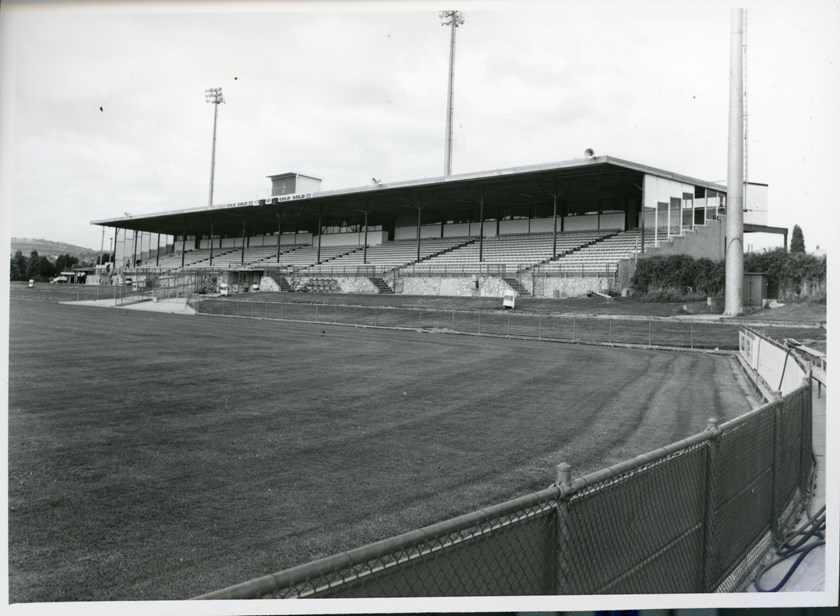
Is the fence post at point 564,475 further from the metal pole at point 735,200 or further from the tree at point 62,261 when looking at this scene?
the tree at point 62,261

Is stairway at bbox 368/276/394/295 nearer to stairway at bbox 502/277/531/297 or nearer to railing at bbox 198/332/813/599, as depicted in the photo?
stairway at bbox 502/277/531/297

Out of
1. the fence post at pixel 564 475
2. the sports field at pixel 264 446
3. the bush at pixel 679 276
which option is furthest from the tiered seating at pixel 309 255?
the fence post at pixel 564 475

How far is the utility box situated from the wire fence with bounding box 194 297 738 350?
99 centimetres

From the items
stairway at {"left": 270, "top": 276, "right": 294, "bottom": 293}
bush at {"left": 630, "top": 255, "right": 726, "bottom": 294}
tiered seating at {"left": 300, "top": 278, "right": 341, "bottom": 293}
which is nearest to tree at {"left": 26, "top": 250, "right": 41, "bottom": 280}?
bush at {"left": 630, "top": 255, "right": 726, "bottom": 294}

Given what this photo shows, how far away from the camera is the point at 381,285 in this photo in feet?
141

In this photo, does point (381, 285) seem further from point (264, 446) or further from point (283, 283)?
point (264, 446)

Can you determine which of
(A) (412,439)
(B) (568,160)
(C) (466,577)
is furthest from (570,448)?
(B) (568,160)

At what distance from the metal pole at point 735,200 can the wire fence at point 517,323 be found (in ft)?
4.07

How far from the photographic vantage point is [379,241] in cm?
5259

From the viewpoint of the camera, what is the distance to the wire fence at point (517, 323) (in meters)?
22.2

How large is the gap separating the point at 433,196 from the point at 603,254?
41.1ft

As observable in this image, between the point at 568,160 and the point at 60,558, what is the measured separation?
32.1 m

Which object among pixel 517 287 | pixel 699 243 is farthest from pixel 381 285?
pixel 699 243

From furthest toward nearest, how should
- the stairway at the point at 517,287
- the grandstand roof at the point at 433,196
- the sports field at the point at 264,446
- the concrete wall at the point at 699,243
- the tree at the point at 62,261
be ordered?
the stairway at the point at 517,287, the grandstand roof at the point at 433,196, the concrete wall at the point at 699,243, the tree at the point at 62,261, the sports field at the point at 264,446
